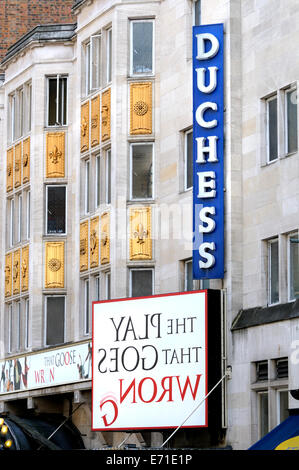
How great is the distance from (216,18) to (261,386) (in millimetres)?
9694

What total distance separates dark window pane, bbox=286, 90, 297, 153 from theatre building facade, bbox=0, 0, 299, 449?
4cm

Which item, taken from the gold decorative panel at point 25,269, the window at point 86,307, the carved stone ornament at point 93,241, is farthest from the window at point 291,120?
the gold decorative panel at point 25,269

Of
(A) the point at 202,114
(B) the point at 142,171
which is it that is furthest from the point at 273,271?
(B) the point at 142,171

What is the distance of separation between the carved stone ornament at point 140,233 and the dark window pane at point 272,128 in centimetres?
562

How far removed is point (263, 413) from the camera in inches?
1257

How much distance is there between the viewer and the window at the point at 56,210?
42.2m

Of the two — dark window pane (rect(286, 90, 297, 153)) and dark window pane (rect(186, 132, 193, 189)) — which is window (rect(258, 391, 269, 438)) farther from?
dark window pane (rect(186, 132, 193, 189))

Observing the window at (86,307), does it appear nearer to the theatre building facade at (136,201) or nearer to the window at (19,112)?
the theatre building facade at (136,201)

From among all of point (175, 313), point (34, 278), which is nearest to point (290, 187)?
point (175, 313)

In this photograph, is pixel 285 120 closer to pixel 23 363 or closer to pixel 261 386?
pixel 261 386


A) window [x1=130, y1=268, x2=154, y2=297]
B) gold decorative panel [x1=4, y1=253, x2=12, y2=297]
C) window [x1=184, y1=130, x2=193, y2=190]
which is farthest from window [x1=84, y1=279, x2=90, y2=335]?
window [x1=184, y1=130, x2=193, y2=190]

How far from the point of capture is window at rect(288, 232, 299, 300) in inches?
1226

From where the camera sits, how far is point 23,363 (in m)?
41.6

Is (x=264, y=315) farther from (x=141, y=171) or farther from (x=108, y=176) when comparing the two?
(x=108, y=176)
